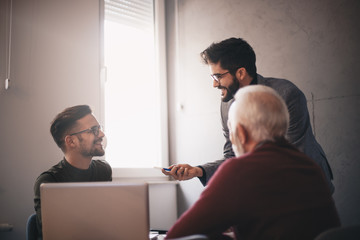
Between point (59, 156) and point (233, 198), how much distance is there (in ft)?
6.82

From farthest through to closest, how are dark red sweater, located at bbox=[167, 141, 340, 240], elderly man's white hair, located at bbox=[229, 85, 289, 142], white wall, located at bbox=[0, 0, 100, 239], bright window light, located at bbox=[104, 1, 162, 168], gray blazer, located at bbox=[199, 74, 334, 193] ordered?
bright window light, located at bbox=[104, 1, 162, 168] < white wall, located at bbox=[0, 0, 100, 239] < gray blazer, located at bbox=[199, 74, 334, 193] < elderly man's white hair, located at bbox=[229, 85, 289, 142] < dark red sweater, located at bbox=[167, 141, 340, 240]

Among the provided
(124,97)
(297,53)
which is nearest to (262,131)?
(297,53)

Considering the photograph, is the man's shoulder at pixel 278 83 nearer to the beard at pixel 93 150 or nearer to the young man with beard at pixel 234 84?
the young man with beard at pixel 234 84

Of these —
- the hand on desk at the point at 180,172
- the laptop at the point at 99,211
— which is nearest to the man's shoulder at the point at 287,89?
the hand on desk at the point at 180,172

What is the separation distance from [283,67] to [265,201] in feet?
6.06

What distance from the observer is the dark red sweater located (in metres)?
0.96

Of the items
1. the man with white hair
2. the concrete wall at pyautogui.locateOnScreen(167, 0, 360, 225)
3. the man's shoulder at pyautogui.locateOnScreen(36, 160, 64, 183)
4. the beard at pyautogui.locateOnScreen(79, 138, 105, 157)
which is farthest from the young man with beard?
the man with white hair

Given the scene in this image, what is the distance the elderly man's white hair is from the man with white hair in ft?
0.28

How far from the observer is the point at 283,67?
8.51ft

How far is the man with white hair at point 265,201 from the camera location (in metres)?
0.96

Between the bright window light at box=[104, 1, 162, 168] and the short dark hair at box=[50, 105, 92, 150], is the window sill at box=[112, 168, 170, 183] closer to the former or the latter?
the bright window light at box=[104, 1, 162, 168]

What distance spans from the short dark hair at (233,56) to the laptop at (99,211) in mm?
1278

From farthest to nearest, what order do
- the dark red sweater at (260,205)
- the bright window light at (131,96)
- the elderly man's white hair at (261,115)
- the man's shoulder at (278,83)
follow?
the bright window light at (131,96)
the man's shoulder at (278,83)
the elderly man's white hair at (261,115)
the dark red sweater at (260,205)

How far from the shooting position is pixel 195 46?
3402mm
